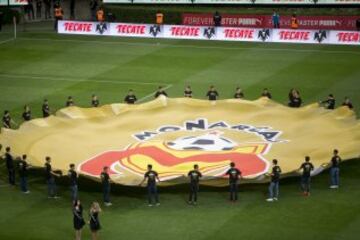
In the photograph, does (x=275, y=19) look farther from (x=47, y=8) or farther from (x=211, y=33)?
(x=47, y=8)

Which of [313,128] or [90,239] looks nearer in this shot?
[90,239]

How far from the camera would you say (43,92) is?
4841 centimetres

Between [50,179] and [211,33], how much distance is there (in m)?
31.2

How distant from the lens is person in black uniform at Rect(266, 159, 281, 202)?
30.7 meters

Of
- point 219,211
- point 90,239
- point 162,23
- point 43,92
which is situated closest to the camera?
point 90,239

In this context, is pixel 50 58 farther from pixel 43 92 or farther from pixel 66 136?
pixel 66 136

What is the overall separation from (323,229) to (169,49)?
32.1 m

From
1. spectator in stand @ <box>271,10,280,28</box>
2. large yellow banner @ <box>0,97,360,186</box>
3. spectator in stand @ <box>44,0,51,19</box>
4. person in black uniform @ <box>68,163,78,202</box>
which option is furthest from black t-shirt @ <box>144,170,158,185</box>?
spectator in stand @ <box>44,0,51,19</box>

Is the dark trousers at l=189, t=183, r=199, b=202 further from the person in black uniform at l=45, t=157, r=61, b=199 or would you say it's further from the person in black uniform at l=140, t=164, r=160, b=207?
the person in black uniform at l=45, t=157, r=61, b=199

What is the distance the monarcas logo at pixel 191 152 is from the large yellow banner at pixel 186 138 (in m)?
0.04

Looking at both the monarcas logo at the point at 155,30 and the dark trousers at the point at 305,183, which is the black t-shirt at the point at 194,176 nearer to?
the dark trousers at the point at 305,183

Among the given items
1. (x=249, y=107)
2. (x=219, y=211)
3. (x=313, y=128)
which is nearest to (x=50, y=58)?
(x=249, y=107)

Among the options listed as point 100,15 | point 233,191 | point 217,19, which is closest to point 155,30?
point 217,19

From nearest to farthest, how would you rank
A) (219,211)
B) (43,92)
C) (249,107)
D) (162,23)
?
(219,211), (249,107), (43,92), (162,23)
